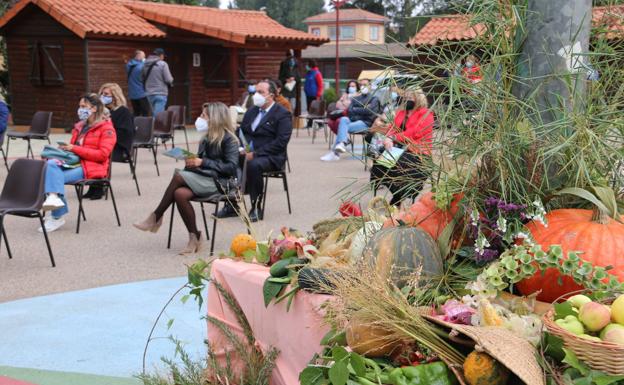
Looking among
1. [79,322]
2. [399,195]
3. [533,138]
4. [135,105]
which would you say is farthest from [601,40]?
[135,105]

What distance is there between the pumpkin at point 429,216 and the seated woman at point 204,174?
4.38 meters

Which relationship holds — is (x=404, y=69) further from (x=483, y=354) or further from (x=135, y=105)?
(x=135, y=105)

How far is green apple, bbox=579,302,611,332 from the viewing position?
6.72 ft

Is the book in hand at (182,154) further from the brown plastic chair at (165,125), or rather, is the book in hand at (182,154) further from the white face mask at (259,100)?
the brown plastic chair at (165,125)

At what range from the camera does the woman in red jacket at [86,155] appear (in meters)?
7.88

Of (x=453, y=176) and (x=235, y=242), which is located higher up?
(x=453, y=176)

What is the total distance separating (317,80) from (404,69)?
20.2 m

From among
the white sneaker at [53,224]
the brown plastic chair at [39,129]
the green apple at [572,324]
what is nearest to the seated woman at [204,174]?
the white sneaker at [53,224]

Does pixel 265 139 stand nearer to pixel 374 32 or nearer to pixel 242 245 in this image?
pixel 242 245

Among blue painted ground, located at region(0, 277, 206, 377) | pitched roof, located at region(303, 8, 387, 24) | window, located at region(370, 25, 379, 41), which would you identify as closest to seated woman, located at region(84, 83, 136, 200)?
blue painted ground, located at region(0, 277, 206, 377)

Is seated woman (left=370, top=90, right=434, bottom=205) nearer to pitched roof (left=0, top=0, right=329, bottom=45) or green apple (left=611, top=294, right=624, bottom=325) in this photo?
green apple (left=611, top=294, right=624, bottom=325)

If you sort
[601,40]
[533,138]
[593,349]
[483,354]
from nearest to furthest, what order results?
1. [593,349]
2. [483,354]
3. [533,138]
4. [601,40]

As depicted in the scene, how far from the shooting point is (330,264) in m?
2.91

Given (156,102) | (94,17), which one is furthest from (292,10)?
(156,102)
